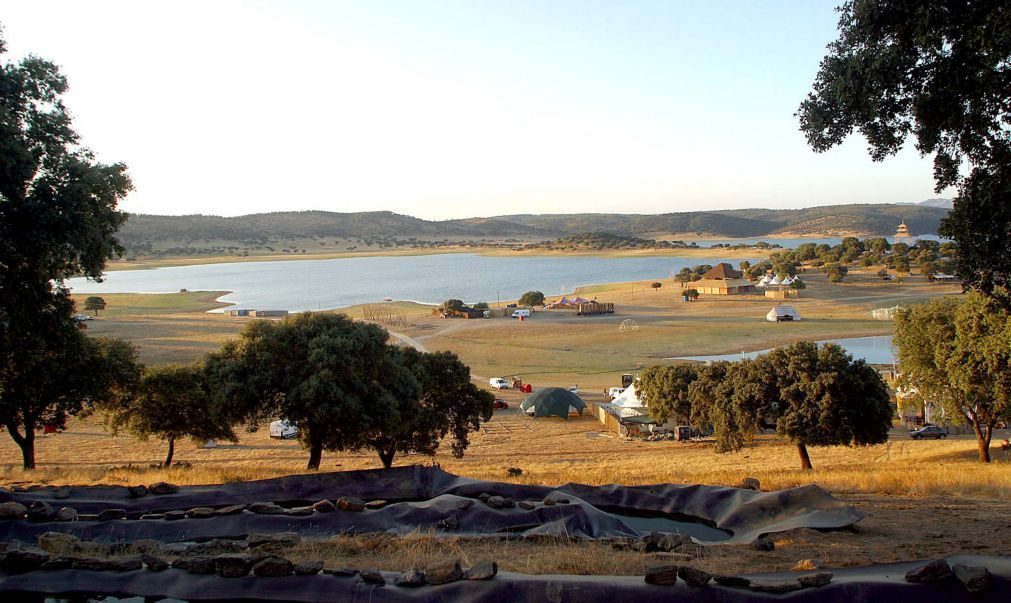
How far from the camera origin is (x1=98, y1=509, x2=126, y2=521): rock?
958 centimetres

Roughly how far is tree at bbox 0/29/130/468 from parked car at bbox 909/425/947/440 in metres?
29.6

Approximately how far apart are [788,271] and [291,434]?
80359 mm

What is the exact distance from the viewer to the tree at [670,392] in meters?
33.4

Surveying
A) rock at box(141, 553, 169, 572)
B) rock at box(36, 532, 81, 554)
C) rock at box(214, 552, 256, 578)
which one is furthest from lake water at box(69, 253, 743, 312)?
rock at box(214, 552, 256, 578)

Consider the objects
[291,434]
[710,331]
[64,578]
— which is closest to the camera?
[64,578]

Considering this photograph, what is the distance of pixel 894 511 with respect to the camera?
11.3m

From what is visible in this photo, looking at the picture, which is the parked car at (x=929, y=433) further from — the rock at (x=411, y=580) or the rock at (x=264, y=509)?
the rock at (x=411, y=580)

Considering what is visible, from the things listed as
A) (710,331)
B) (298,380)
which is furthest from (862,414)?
(710,331)

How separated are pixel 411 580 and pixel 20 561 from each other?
376 centimetres

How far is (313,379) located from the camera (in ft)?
60.5

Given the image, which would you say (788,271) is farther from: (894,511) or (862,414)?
(894,511)

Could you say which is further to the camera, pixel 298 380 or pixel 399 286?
pixel 399 286

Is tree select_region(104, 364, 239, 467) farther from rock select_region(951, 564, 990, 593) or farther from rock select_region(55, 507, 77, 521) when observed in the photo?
rock select_region(951, 564, 990, 593)

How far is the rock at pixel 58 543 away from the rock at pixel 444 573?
161 inches
